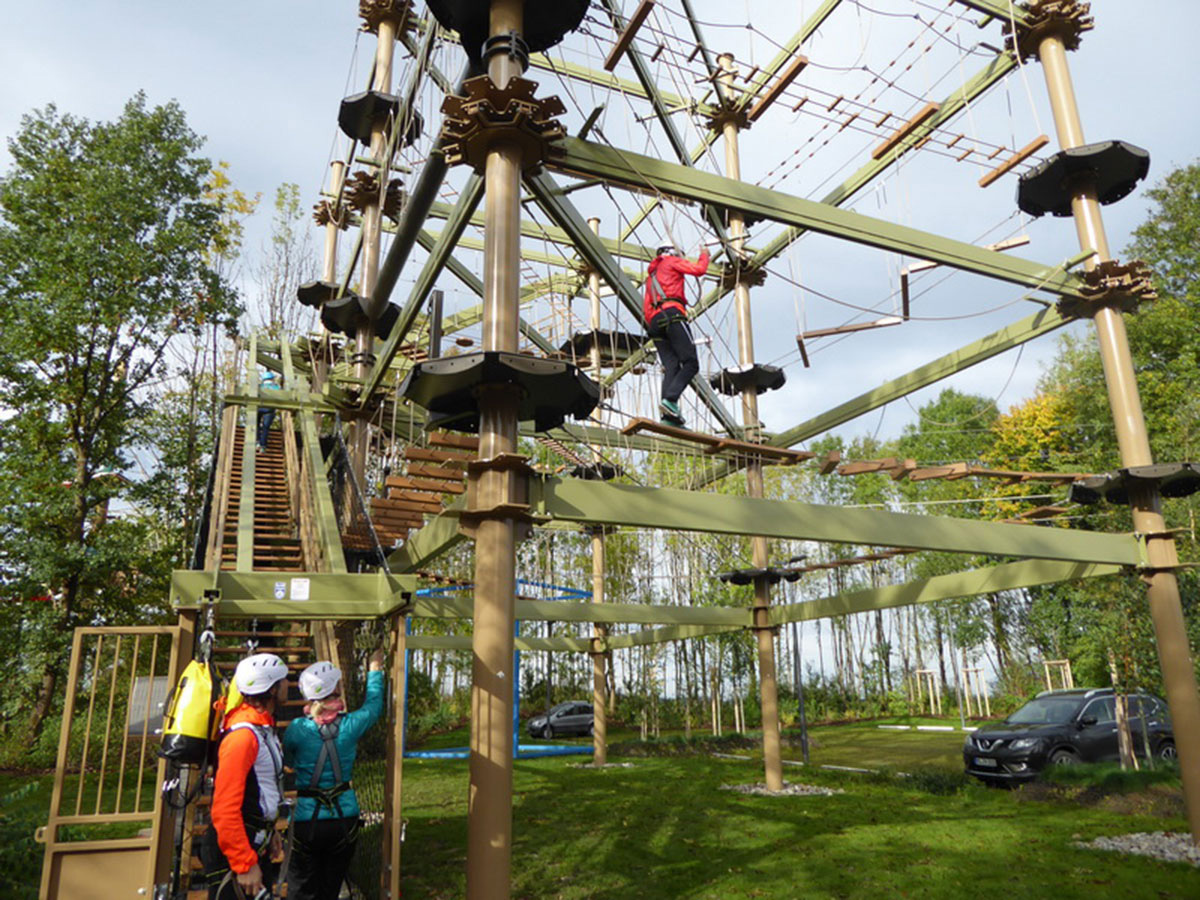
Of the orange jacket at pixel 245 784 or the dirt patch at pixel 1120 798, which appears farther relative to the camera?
the dirt patch at pixel 1120 798

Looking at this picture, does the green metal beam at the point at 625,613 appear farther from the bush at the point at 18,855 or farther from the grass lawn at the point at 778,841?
the bush at the point at 18,855

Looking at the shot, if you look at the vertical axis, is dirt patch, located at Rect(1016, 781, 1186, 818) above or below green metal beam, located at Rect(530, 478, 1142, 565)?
below

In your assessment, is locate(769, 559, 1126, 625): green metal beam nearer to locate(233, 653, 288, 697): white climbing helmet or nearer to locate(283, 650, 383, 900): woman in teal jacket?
locate(283, 650, 383, 900): woman in teal jacket

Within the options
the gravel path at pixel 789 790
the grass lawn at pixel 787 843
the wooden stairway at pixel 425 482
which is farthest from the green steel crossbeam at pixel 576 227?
the gravel path at pixel 789 790

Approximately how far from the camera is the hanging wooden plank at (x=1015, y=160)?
27.6 feet

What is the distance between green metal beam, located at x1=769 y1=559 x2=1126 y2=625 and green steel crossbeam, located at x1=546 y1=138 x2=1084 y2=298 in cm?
295

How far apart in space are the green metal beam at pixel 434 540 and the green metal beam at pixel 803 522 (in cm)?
67

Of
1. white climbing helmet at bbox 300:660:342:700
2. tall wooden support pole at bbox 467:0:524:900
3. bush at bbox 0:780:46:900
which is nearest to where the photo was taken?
white climbing helmet at bbox 300:660:342:700

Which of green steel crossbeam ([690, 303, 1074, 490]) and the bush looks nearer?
the bush

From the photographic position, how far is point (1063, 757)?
11672 millimetres

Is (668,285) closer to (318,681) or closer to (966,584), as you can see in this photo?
(318,681)

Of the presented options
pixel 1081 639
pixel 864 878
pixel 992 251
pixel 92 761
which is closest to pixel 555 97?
pixel 992 251

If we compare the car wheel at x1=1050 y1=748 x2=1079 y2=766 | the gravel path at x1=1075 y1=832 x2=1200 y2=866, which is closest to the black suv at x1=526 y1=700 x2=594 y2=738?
the car wheel at x1=1050 y1=748 x2=1079 y2=766

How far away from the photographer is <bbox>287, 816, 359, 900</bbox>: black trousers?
14.0 ft
